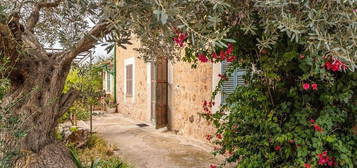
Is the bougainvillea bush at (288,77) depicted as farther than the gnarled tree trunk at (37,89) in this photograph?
No

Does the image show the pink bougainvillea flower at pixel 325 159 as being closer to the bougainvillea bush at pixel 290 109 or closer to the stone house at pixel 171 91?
the bougainvillea bush at pixel 290 109

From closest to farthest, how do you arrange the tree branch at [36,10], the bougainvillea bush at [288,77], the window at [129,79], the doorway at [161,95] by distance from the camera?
the bougainvillea bush at [288,77]
the tree branch at [36,10]
the doorway at [161,95]
the window at [129,79]

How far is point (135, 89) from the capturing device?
8.88 meters

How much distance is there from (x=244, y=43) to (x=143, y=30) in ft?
5.21

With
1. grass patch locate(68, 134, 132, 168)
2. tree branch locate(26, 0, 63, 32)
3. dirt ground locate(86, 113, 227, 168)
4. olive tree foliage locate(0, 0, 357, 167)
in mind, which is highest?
tree branch locate(26, 0, 63, 32)

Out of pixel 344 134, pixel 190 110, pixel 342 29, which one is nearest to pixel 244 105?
pixel 344 134

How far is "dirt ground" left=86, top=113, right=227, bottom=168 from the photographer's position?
13.7 feet

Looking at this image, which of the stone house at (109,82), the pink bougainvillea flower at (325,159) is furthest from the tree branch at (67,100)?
the stone house at (109,82)

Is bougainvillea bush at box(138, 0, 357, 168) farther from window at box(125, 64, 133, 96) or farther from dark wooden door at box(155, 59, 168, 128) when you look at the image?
window at box(125, 64, 133, 96)

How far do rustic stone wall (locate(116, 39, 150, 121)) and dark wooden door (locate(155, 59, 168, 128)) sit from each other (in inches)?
40.1

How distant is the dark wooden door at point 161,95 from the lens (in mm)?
6676

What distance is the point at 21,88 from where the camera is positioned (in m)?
2.31

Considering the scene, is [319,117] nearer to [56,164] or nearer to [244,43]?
[244,43]

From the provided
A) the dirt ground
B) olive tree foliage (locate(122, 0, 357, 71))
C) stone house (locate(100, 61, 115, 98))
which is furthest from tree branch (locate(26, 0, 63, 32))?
stone house (locate(100, 61, 115, 98))
